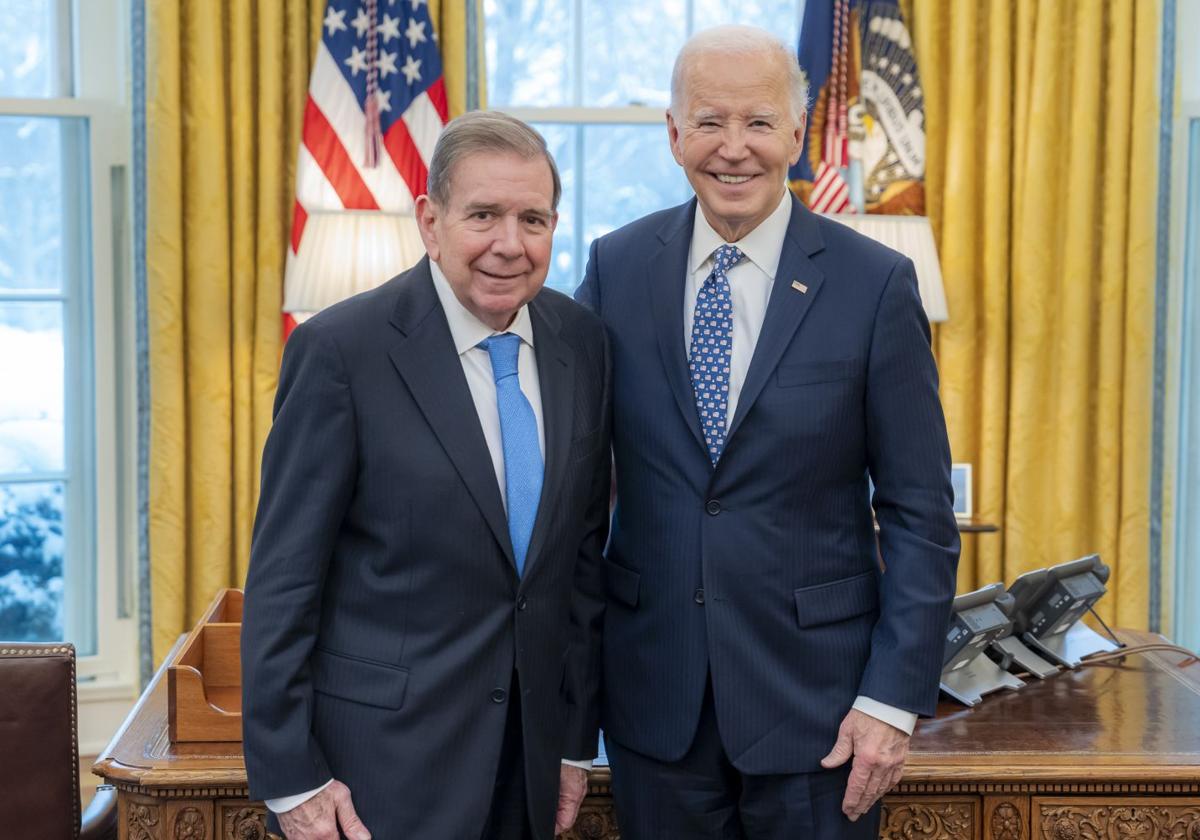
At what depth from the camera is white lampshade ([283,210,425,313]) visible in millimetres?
3826

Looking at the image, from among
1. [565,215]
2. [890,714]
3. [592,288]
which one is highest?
[565,215]

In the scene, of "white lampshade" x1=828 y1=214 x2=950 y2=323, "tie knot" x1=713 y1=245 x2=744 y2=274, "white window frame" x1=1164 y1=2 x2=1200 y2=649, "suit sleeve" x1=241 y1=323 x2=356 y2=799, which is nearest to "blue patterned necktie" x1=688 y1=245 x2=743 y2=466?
"tie knot" x1=713 y1=245 x2=744 y2=274

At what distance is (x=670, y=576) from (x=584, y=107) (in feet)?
10.2

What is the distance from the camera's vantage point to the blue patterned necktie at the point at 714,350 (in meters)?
1.82

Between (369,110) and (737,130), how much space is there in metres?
2.69

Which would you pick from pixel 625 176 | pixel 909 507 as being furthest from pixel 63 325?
pixel 909 507

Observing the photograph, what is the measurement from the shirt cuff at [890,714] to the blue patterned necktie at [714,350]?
0.39m

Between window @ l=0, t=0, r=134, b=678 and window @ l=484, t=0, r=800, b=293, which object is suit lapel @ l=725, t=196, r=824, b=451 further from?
window @ l=0, t=0, r=134, b=678

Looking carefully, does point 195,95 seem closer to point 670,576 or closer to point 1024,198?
point 1024,198

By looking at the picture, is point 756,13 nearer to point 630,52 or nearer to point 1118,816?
point 630,52

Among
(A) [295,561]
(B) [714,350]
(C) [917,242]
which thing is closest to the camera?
(A) [295,561]

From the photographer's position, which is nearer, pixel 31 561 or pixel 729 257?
pixel 729 257

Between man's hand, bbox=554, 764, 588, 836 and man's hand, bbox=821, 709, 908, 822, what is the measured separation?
0.34 meters

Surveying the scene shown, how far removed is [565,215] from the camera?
4.75 m
